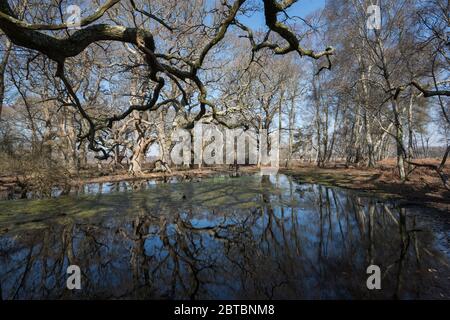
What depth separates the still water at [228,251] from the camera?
3385mm

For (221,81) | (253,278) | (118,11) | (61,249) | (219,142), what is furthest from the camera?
(219,142)

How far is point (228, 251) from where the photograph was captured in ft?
15.5

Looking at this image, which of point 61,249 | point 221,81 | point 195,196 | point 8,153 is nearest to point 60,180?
point 8,153

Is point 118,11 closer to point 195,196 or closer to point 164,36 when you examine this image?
point 164,36

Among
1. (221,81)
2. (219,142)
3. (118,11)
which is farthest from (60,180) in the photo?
(219,142)

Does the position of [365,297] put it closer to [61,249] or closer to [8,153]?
[61,249]

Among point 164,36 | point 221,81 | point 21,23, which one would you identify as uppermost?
point 164,36

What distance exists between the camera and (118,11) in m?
17.8

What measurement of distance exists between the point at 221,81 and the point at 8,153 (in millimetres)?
18873

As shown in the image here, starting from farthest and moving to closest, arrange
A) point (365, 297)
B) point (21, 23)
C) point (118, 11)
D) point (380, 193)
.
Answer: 1. point (118, 11)
2. point (380, 193)
3. point (21, 23)
4. point (365, 297)

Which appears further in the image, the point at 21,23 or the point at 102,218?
the point at 102,218

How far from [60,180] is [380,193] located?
1609cm

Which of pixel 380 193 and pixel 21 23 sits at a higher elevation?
pixel 21 23

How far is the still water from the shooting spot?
3385 mm
